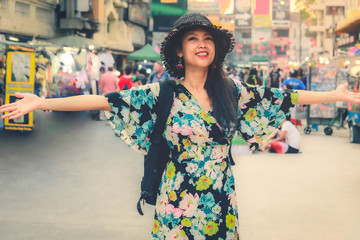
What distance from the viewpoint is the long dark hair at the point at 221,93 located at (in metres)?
3.21

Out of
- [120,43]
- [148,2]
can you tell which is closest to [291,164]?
[120,43]

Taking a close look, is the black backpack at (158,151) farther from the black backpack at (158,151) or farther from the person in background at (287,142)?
the person in background at (287,142)

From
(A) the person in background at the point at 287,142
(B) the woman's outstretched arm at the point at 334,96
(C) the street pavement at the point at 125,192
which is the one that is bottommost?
(C) the street pavement at the point at 125,192

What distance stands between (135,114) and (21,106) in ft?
2.18

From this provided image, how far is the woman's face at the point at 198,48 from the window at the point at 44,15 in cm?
2355

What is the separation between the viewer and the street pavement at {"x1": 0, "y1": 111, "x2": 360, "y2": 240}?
574 cm

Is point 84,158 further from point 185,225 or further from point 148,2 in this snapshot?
point 148,2

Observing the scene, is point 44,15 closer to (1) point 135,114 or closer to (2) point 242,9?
(2) point 242,9

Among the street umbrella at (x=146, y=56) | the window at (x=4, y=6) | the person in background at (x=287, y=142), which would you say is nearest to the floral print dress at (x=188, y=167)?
the person in background at (x=287, y=142)

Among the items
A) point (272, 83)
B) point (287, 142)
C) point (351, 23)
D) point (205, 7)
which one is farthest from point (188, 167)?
point (205, 7)

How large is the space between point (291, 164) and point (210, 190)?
23.7ft

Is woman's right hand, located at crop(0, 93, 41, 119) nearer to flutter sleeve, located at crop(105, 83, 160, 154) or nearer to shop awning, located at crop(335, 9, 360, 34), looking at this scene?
flutter sleeve, located at crop(105, 83, 160, 154)

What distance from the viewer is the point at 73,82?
20609 mm

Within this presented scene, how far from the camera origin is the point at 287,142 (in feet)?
38.4
